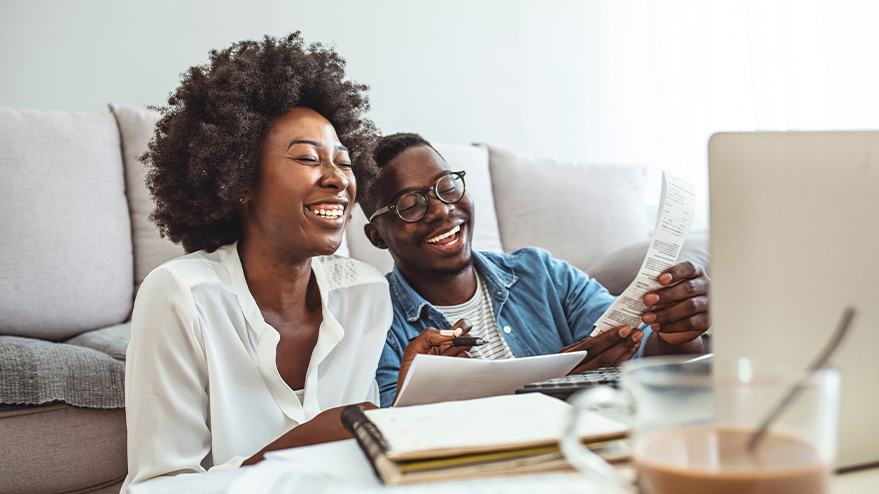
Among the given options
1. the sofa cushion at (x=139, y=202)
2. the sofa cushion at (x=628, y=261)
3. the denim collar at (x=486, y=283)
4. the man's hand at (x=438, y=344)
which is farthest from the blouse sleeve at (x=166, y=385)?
the sofa cushion at (x=628, y=261)

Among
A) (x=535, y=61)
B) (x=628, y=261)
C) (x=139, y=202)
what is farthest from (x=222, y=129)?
(x=535, y=61)

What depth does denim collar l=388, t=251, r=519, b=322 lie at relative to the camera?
1.53m

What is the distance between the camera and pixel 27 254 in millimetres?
1820

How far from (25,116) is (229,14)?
0.93 metres

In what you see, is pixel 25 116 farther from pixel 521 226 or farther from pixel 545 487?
pixel 545 487

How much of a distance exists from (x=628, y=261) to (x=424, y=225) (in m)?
0.86

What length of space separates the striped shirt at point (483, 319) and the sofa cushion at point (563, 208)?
0.99 m

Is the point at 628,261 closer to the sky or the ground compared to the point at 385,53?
closer to the ground

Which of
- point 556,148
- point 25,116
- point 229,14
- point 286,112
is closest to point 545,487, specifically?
point 286,112

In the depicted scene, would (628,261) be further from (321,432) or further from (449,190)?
(321,432)

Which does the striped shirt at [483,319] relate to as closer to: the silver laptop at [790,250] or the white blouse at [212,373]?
the white blouse at [212,373]

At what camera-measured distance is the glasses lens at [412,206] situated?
59.7 inches

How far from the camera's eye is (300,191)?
4.24 feet

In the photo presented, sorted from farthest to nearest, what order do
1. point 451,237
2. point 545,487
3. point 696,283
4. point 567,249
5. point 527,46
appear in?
1. point 527,46
2. point 567,249
3. point 451,237
4. point 696,283
5. point 545,487
